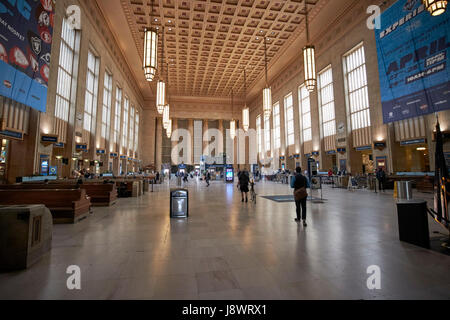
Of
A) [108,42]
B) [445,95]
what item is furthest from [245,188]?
[108,42]

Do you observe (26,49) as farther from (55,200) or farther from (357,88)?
(357,88)

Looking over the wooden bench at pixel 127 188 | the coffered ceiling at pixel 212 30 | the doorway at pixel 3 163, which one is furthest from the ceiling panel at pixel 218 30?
the wooden bench at pixel 127 188

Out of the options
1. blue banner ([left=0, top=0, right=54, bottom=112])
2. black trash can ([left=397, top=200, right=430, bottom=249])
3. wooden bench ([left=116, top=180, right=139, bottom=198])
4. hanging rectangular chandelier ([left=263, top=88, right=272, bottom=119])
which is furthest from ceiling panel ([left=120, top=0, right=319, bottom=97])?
black trash can ([left=397, top=200, right=430, bottom=249])

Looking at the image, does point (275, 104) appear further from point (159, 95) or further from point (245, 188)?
point (245, 188)

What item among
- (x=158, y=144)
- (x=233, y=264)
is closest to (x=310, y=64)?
(x=233, y=264)

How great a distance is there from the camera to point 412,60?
12617 millimetres

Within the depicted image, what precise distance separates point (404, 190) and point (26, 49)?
19584mm

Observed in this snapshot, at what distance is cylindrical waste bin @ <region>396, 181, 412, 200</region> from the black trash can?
7433 mm

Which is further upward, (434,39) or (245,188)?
(434,39)

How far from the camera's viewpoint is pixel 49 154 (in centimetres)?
1266

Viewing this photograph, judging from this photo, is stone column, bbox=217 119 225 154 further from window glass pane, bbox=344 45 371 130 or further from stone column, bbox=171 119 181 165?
window glass pane, bbox=344 45 371 130

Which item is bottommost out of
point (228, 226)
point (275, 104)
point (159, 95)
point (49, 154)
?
point (228, 226)

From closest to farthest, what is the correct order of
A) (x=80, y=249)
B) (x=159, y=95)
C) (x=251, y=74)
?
(x=80, y=249)
(x=159, y=95)
(x=251, y=74)

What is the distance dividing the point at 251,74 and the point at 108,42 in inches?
748
